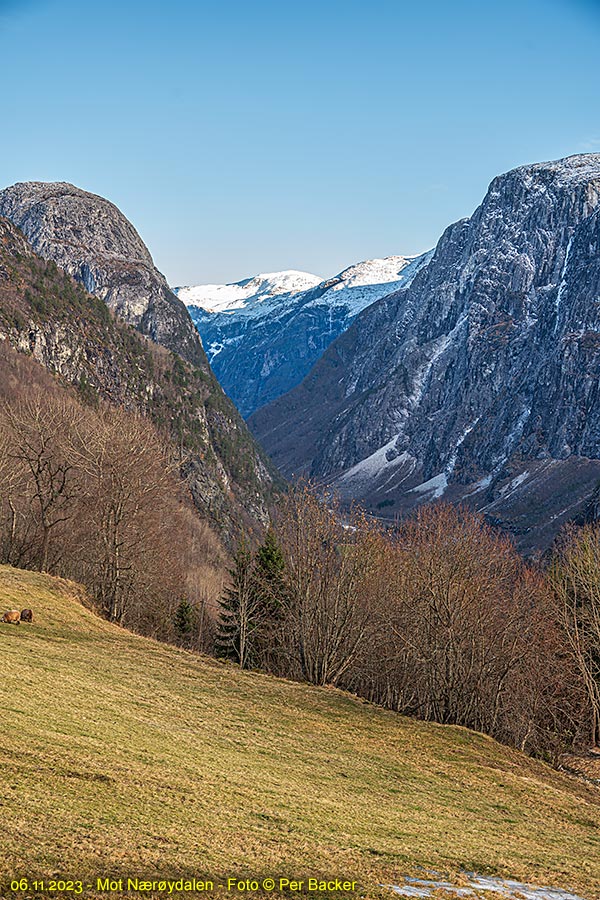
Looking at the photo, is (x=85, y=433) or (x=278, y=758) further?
(x=85, y=433)

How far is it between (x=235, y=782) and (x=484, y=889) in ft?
24.6

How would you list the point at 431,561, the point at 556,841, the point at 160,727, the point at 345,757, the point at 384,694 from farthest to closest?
the point at 384,694 < the point at 431,561 < the point at 345,757 < the point at 160,727 < the point at 556,841

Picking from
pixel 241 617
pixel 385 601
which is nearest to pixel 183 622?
pixel 241 617

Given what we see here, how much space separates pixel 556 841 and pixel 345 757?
8019 mm

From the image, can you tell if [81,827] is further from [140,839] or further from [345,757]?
[345,757]

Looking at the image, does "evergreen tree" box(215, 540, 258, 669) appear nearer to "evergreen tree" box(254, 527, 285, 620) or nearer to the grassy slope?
"evergreen tree" box(254, 527, 285, 620)

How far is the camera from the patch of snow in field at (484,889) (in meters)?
17.4

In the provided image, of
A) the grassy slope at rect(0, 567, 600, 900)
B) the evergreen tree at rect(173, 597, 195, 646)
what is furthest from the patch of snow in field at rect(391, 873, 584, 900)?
the evergreen tree at rect(173, 597, 195, 646)

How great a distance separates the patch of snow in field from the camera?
17359mm

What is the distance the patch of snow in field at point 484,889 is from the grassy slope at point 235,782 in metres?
0.57

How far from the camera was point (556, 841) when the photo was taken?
26.5m

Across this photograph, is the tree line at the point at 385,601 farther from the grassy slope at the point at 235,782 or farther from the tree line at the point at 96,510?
the grassy slope at the point at 235,782

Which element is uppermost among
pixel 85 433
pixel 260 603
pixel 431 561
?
pixel 85 433

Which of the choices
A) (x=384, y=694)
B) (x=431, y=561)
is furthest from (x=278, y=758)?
(x=384, y=694)
